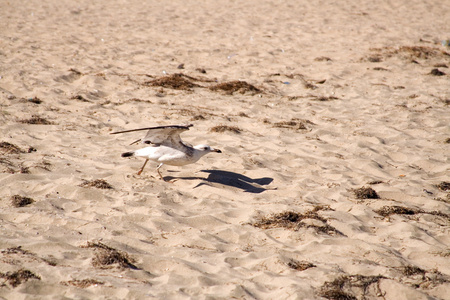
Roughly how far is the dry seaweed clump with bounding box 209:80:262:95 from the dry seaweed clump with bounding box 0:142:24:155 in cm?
437

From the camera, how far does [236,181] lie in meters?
5.92

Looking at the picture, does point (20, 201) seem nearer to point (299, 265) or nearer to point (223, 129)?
point (299, 265)

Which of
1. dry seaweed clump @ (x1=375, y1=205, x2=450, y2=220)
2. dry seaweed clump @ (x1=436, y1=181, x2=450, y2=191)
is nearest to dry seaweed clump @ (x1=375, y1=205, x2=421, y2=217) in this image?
dry seaweed clump @ (x1=375, y1=205, x2=450, y2=220)

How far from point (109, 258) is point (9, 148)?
3.12 meters

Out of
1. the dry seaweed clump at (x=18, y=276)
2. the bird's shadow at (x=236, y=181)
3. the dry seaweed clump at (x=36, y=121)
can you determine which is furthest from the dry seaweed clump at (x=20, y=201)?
the dry seaweed clump at (x=36, y=121)

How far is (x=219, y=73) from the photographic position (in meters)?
10.6

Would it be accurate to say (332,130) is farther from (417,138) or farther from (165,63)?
(165,63)

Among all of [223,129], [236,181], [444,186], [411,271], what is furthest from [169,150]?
[444,186]

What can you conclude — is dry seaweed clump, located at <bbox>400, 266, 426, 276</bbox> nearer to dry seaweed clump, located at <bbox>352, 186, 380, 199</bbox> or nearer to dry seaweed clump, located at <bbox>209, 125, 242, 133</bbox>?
dry seaweed clump, located at <bbox>352, 186, 380, 199</bbox>

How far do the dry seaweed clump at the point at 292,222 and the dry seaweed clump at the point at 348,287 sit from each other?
2.92ft

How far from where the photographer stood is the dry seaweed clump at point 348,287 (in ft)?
11.8

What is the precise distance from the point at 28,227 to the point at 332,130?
5.25 m

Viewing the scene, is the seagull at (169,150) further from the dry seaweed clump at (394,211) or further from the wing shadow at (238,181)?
the dry seaweed clump at (394,211)

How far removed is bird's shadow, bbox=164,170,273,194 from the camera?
18.9ft
